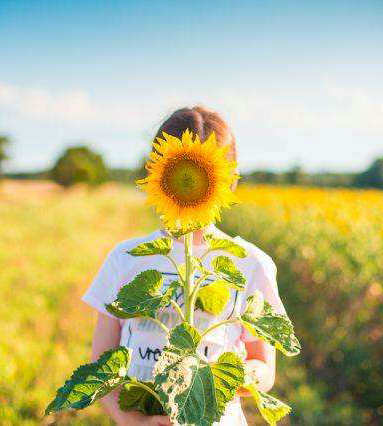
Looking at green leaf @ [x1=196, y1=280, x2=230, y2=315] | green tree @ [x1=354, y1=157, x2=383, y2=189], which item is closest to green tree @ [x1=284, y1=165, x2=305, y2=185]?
green tree @ [x1=354, y1=157, x2=383, y2=189]

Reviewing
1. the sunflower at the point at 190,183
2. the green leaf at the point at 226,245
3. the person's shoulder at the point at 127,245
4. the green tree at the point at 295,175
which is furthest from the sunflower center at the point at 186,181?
the green tree at the point at 295,175

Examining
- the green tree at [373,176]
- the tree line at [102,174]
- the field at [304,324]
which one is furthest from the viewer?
the tree line at [102,174]

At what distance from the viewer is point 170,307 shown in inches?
67.4

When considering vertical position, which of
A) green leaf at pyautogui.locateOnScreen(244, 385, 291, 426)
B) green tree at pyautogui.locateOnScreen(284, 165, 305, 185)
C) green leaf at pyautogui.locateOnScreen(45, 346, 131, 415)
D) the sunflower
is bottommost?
green tree at pyautogui.locateOnScreen(284, 165, 305, 185)

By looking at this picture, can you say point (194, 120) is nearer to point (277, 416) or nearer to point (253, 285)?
point (253, 285)

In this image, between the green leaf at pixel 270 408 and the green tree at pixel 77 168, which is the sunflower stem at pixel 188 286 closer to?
the green leaf at pixel 270 408

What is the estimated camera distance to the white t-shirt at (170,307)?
5.52 ft

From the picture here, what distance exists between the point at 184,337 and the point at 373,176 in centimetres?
2917

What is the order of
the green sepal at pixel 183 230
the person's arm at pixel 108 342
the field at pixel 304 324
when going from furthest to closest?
the field at pixel 304 324 → the person's arm at pixel 108 342 → the green sepal at pixel 183 230

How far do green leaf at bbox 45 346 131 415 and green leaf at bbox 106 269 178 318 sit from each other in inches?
4.7

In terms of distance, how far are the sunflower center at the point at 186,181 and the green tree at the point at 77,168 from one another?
57823 mm

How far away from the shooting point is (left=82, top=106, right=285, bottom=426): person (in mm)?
1680

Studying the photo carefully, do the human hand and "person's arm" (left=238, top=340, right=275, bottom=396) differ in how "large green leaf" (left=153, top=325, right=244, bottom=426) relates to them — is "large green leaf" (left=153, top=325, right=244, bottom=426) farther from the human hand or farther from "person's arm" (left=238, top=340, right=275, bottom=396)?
"person's arm" (left=238, top=340, right=275, bottom=396)

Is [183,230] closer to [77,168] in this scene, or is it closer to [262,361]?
[262,361]
